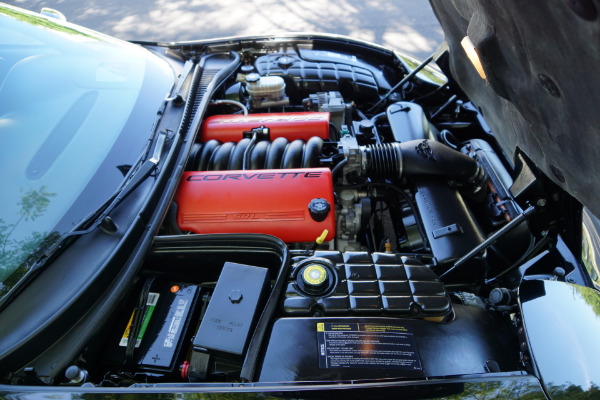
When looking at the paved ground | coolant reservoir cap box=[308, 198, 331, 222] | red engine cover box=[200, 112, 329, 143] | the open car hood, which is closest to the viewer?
the open car hood

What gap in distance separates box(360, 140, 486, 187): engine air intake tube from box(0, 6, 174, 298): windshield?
0.97 meters

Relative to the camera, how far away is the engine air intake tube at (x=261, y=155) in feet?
6.28

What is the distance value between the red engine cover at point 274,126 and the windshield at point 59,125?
28cm

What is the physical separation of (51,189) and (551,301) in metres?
1.64

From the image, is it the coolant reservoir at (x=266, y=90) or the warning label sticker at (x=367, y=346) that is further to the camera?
the coolant reservoir at (x=266, y=90)

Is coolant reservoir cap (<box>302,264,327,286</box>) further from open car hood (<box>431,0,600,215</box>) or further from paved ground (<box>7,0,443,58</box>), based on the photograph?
paved ground (<box>7,0,443,58</box>)

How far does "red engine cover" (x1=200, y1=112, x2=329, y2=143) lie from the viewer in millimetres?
2080

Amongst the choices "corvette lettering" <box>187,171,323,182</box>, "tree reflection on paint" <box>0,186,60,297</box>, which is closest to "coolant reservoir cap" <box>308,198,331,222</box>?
"corvette lettering" <box>187,171,323,182</box>

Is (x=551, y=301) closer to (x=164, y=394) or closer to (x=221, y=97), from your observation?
(x=164, y=394)

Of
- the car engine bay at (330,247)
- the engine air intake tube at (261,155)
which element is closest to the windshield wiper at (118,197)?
the car engine bay at (330,247)

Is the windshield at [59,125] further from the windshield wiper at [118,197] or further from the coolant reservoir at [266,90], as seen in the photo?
the coolant reservoir at [266,90]

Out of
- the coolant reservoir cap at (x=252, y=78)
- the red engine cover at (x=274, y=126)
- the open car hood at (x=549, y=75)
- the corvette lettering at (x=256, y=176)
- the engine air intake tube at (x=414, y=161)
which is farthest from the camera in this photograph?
the coolant reservoir cap at (x=252, y=78)

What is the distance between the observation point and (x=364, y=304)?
1350 mm

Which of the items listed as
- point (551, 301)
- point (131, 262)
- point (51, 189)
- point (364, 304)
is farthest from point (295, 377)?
point (51, 189)
